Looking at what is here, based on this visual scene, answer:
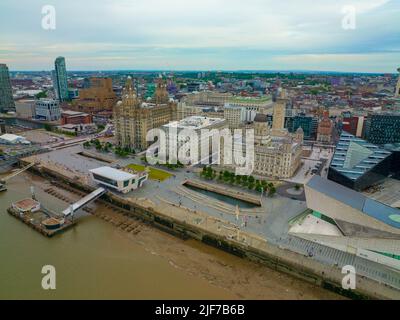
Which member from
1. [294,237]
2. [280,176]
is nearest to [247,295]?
[294,237]

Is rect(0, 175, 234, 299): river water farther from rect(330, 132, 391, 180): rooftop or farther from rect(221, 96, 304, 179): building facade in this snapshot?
rect(330, 132, 391, 180): rooftop

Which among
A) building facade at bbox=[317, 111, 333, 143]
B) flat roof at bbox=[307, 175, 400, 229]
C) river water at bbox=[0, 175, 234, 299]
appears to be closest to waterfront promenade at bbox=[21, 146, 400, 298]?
flat roof at bbox=[307, 175, 400, 229]

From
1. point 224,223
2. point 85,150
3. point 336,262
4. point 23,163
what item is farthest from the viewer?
point 85,150

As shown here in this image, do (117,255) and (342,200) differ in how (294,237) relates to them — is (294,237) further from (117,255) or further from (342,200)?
(117,255)

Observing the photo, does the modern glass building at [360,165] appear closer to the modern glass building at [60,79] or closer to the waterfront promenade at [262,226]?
the waterfront promenade at [262,226]

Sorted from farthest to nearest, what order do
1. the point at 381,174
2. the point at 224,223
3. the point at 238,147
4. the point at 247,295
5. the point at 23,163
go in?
the point at 23,163 → the point at 238,147 → the point at 381,174 → the point at 224,223 → the point at 247,295
